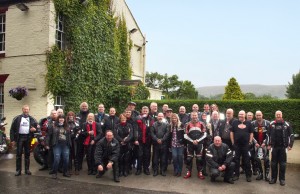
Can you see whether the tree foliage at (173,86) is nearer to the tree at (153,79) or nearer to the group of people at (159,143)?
the tree at (153,79)

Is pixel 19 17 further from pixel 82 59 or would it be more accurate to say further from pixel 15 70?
pixel 82 59

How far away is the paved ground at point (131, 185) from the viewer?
25.0 ft

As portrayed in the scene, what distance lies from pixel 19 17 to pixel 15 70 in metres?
2.50

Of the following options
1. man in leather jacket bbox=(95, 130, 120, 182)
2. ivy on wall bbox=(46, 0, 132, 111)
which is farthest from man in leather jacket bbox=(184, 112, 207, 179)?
ivy on wall bbox=(46, 0, 132, 111)

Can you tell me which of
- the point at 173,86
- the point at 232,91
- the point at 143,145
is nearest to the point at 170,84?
the point at 173,86

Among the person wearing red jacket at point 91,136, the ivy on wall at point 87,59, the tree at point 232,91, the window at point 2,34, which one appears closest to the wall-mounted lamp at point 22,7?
the ivy on wall at point 87,59

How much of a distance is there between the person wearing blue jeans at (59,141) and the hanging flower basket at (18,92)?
19.0ft

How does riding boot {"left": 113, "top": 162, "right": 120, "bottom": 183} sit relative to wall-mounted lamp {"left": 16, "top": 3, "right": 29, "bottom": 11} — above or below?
below

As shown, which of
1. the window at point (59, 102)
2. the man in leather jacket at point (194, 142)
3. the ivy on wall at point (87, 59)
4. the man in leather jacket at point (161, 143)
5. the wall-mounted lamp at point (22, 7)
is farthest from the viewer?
the window at point (59, 102)

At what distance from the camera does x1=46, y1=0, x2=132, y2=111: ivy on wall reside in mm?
14516

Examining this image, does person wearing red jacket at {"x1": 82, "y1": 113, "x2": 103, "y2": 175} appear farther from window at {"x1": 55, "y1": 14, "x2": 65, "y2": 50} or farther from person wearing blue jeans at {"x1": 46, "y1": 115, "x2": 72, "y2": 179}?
window at {"x1": 55, "y1": 14, "x2": 65, "y2": 50}

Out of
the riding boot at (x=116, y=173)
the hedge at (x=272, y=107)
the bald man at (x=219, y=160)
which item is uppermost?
the hedge at (x=272, y=107)

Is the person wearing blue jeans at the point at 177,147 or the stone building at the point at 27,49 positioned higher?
the stone building at the point at 27,49

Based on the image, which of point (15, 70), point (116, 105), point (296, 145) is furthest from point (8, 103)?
point (296, 145)
